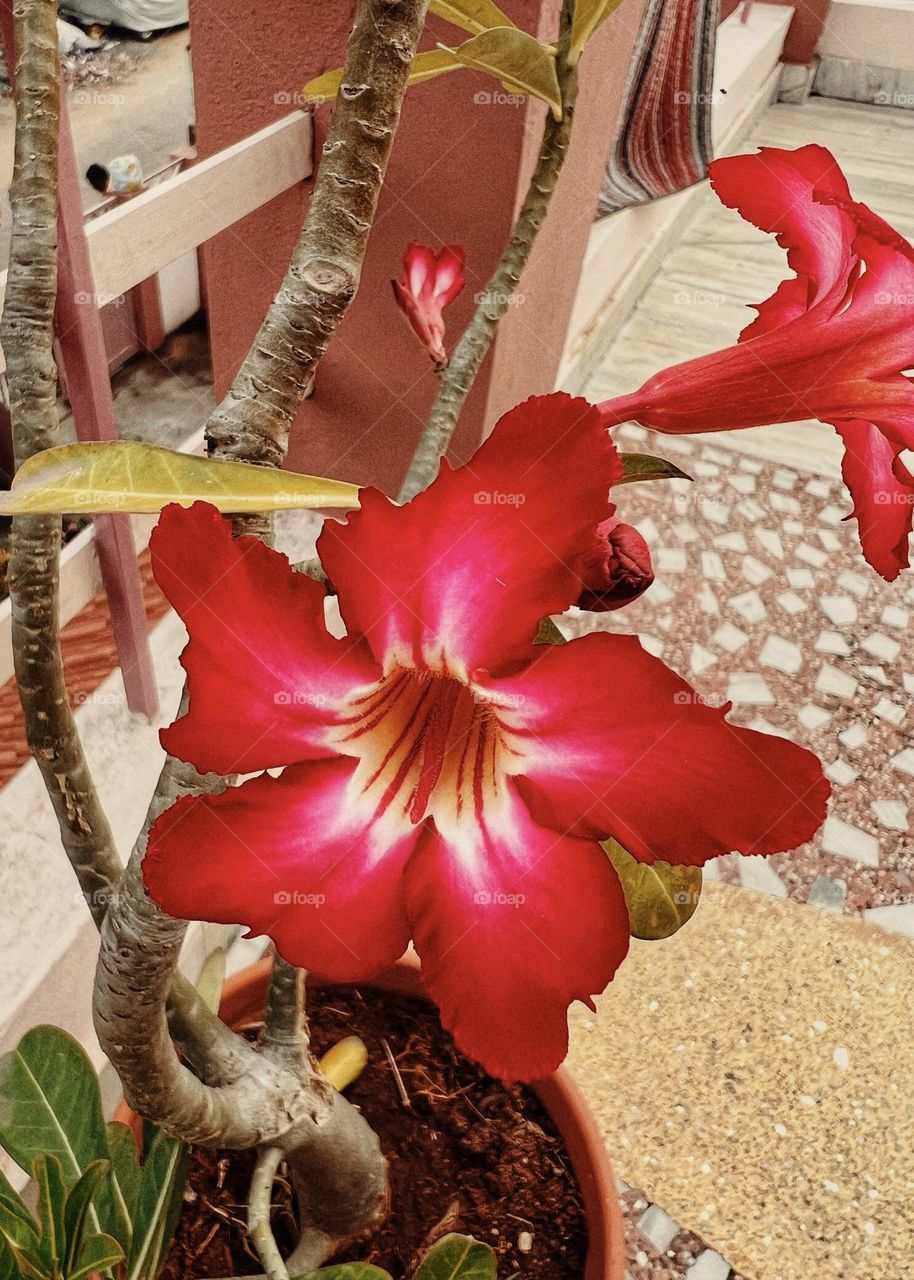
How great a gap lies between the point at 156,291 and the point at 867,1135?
1.91 meters

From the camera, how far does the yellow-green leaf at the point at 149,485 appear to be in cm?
30

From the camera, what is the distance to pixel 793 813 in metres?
0.28

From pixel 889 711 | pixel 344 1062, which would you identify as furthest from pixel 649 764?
pixel 889 711

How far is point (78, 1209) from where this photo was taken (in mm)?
492

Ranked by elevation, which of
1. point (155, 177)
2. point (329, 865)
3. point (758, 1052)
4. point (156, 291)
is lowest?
point (758, 1052)

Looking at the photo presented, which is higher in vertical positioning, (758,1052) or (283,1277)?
(283,1277)

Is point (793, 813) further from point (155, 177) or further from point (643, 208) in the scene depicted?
point (643, 208)

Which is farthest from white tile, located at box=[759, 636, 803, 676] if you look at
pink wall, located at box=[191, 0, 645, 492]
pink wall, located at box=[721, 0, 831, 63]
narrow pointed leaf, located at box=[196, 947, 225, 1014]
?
pink wall, located at box=[721, 0, 831, 63]

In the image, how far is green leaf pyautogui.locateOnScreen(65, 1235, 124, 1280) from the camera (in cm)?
47

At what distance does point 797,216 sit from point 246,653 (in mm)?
288

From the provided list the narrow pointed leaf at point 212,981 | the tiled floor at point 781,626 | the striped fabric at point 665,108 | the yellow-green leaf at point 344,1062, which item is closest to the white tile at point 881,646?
the tiled floor at point 781,626

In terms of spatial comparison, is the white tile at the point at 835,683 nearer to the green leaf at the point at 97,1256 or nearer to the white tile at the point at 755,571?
the white tile at the point at 755,571

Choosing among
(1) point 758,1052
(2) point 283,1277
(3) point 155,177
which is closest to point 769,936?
(1) point 758,1052

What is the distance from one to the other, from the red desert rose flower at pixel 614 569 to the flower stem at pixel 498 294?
0.14m
